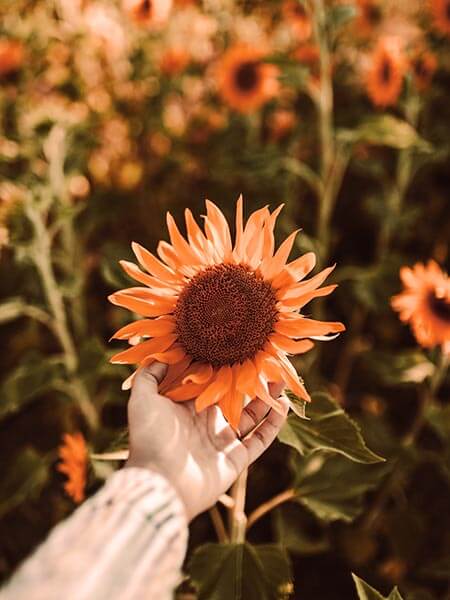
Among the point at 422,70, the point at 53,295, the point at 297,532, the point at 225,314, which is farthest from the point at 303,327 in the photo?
the point at 422,70

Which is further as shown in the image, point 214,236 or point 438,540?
point 438,540

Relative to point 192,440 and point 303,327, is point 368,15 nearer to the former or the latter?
point 303,327

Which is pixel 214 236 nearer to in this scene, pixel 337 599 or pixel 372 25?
pixel 337 599

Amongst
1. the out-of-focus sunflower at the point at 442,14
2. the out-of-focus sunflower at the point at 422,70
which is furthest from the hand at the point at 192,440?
the out-of-focus sunflower at the point at 442,14

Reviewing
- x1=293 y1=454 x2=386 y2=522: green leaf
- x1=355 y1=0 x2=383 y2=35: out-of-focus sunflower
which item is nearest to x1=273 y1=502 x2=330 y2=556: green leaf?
x1=293 y1=454 x2=386 y2=522: green leaf

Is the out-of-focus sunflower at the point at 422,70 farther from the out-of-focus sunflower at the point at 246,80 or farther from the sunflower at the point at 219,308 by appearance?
the sunflower at the point at 219,308

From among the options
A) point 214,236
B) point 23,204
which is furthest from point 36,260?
point 214,236
